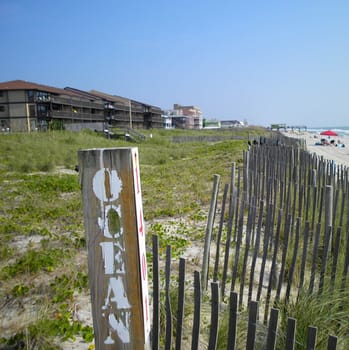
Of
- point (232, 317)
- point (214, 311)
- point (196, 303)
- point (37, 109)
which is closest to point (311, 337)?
point (232, 317)

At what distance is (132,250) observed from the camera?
153 cm

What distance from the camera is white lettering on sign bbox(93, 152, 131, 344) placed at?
1491 mm

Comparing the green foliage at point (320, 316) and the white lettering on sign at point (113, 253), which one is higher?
the white lettering on sign at point (113, 253)

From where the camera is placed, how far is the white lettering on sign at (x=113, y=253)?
149 cm

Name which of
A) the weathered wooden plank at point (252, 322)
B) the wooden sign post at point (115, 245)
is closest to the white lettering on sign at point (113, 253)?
the wooden sign post at point (115, 245)

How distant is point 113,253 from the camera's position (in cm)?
153

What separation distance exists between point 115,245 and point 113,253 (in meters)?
0.04

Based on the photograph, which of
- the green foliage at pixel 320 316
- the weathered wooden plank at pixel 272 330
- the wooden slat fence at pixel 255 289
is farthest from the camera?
the green foliage at pixel 320 316

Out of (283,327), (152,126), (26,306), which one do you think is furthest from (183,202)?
(152,126)

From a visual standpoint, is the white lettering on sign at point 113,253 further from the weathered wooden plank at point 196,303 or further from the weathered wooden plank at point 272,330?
the weathered wooden plank at point 272,330

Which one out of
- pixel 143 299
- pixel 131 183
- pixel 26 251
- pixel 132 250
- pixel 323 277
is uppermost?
pixel 131 183

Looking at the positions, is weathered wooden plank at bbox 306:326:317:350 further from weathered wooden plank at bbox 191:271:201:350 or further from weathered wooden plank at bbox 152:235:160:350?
weathered wooden plank at bbox 152:235:160:350

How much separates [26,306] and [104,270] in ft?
7.40

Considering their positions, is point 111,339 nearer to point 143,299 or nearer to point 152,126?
point 143,299
